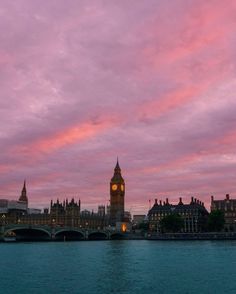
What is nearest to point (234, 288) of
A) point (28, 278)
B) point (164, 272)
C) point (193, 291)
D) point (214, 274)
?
point (193, 291)

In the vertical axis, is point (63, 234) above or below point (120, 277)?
above

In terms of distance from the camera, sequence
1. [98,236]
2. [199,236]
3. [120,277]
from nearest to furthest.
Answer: [120,277], [199,236], [98,236]

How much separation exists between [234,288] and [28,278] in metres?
24.6

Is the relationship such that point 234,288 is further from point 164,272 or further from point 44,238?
point 44,238

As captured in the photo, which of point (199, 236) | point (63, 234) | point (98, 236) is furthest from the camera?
point (98, 236)

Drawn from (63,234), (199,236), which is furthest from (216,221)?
(63,234)

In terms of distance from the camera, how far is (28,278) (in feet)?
Answer: 181

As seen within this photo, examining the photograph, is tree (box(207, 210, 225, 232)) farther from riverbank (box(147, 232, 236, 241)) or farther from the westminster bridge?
the westminster bridge

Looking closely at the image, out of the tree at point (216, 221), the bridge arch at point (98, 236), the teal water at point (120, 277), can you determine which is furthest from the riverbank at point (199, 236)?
the teal water at point (120, 277)

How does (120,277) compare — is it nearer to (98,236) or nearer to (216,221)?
(216,221)

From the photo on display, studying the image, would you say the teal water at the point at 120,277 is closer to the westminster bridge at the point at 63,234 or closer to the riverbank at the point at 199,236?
the westminster bridge at the point at 63,234

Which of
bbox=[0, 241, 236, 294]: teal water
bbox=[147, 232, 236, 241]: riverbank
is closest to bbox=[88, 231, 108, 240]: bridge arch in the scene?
bbox=[147, 232, 236, 241]: riverbank

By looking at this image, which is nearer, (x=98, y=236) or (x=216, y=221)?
(x=216, y=221)

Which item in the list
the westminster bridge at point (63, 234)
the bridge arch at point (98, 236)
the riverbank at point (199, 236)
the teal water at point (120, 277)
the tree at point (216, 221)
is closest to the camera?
the teal water at point (120, 277)
